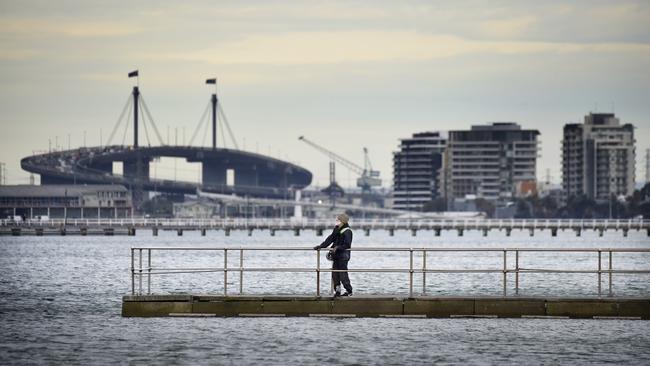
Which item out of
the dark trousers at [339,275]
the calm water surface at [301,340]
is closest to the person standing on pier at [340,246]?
the dark trousers at [339,275]

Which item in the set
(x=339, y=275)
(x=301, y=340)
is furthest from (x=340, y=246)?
(x=301, y=340)

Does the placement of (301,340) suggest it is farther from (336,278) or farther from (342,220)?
(342,220)

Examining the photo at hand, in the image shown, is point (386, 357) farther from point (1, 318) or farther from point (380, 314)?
point (1, 318)

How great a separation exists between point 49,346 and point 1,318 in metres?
11.0

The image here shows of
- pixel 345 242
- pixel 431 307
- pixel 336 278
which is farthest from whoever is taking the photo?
pixel 336 278

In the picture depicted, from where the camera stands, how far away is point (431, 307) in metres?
42.5

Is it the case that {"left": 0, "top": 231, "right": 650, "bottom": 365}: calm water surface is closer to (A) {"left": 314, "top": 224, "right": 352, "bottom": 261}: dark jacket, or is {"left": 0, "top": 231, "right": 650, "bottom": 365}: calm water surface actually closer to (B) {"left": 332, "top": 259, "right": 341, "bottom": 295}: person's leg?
(B) {"left": 332, "top": 259, "right": 341, "bottom": 295}: person's leg

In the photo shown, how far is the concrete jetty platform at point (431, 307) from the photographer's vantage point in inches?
1674

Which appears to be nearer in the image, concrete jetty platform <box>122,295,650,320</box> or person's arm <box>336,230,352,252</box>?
person's arm <box>336,230,352,252</box>

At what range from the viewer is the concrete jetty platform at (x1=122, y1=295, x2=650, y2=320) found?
42531 mm

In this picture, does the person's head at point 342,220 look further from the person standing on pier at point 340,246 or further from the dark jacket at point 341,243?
the dark jacket at point 341,243

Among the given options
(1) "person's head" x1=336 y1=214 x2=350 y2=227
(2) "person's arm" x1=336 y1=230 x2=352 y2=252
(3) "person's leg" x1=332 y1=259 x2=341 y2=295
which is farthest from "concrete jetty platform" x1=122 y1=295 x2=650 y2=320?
(1) "person's head" x1=336 y1=214 x2=350 y2=227

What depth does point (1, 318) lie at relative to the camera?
2062 inches

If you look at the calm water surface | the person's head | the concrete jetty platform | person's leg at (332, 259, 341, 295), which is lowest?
the calm water surface
